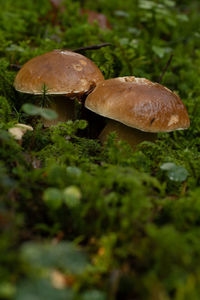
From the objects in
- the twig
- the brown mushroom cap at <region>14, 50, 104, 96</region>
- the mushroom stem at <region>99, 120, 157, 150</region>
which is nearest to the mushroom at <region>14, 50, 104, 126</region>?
the brown mushroom cap at <region>14, 50, 104, 96</region>

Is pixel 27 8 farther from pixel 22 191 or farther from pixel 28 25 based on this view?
pixel 22 191

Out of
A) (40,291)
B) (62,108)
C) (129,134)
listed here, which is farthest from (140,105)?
(40,291)

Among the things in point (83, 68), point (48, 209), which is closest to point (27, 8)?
point (83, 68)

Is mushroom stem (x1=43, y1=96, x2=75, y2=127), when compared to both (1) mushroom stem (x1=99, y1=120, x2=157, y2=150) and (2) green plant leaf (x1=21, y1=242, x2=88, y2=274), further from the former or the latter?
(2) green plant leaf (x1=21, y1=242, x2=88, y2=274)

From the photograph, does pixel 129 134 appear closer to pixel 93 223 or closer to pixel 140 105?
pixel 140 105

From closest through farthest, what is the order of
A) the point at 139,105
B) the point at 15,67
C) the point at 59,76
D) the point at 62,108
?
1. the point at 139,105
2. the point at 59,76
3. the point at 62,108
4. the point at 15,67

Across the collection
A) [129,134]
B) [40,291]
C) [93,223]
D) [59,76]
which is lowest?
[129,134]
